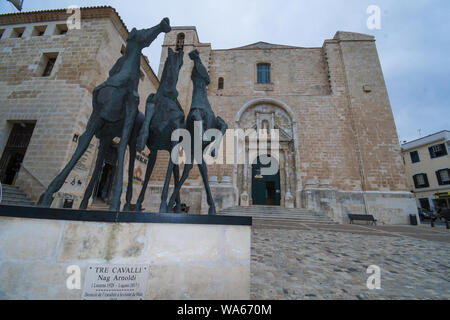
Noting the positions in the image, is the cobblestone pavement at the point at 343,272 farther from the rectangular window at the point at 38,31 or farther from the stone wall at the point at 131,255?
the rectangular window at the point at 38,31

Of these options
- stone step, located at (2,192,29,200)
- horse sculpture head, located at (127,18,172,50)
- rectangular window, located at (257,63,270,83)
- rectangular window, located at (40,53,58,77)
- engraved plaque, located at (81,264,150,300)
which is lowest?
engraved plaque, located at (81,264,150,300)

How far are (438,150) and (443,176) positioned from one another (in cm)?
276

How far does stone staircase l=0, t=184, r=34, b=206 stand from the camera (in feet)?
20.5

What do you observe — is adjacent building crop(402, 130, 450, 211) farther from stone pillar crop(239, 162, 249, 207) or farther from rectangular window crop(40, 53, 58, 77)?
rectangular window crop(40, 53, 58, 77)

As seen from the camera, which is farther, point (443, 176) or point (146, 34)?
point (443, 176)

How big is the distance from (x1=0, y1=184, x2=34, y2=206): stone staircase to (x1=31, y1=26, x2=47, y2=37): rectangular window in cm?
827

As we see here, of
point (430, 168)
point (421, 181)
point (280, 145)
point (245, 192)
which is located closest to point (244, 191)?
point (245, 192)

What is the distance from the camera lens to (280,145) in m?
14.0

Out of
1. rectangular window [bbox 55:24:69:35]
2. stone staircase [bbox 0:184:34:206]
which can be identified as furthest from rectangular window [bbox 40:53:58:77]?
stone staircase [bbox 0:184:34:206]

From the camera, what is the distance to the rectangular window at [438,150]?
62.8ft

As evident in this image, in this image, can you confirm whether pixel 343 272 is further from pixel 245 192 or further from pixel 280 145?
pixel 280 145

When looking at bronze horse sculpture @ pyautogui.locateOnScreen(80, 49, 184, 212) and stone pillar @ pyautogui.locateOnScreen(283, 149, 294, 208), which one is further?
stone pillar @ pyautogui.locateOnScreen(283, 149, 294, 208)
